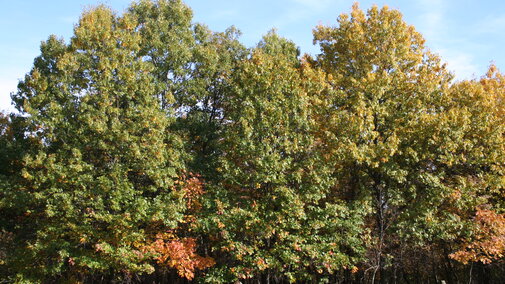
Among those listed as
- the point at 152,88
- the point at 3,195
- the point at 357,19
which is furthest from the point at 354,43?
the point at 3,195

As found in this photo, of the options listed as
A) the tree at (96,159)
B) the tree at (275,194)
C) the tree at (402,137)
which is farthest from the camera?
the tree at (402,137)

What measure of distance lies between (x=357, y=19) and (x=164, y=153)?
12.7m

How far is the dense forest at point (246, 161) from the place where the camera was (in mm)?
15391

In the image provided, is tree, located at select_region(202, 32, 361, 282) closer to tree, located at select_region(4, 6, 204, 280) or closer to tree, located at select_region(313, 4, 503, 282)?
tree, located at select_region(313, 4, 503, 282)

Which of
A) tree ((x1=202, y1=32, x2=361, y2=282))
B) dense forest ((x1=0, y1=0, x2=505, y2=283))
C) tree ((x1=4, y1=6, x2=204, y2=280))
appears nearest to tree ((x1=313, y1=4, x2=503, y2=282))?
dense forest ((x1=0, y1=0, x2=505, y2=283))

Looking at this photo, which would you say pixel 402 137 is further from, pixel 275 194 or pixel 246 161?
pixel 246 161

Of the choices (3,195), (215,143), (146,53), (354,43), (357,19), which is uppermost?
Answer: (357,19)

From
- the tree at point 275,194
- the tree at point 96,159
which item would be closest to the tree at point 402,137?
the tree at point 275,194

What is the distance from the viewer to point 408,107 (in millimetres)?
18000

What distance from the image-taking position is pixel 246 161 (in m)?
16.6

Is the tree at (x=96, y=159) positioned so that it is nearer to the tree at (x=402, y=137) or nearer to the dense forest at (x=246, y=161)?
the dense forest at (x=246, y=161)

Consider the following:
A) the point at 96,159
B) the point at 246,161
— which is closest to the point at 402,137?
the point at 246,161

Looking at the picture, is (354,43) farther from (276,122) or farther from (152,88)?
(152,88)

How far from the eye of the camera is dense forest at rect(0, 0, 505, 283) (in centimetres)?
1539
